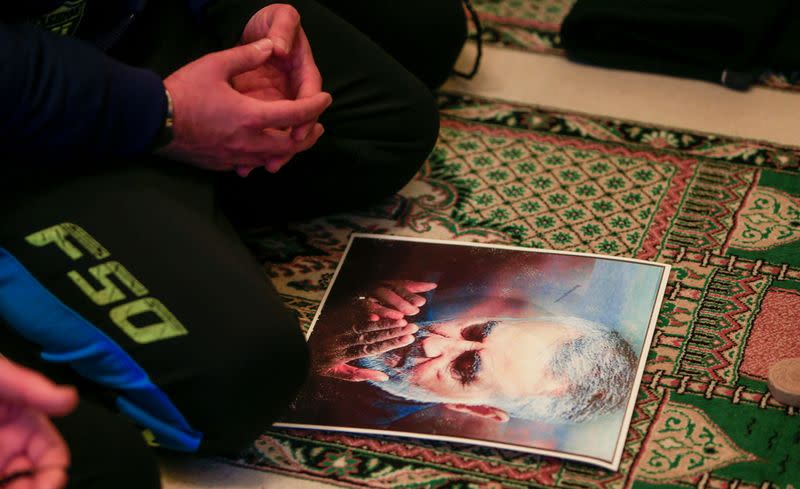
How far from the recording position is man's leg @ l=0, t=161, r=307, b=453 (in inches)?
35.0

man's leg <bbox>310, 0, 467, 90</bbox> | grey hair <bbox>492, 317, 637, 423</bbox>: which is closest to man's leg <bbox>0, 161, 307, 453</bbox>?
grey hair <bbox>492, 317, 637, 423</bbox>

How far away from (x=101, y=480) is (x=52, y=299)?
0.19m

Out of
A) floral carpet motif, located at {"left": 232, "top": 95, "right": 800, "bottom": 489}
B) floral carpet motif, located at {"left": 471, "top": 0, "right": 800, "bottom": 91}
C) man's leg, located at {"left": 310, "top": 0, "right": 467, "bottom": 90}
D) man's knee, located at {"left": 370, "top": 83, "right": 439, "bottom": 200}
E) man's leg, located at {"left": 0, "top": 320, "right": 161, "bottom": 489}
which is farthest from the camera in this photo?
floral carpet motif, located at {"left": 471, "top": 0, "right": 800, "bottom": 91}

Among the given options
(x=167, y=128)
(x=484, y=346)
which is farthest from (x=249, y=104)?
(x=484, y=346)

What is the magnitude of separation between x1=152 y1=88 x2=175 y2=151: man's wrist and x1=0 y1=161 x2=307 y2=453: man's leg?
56 mm

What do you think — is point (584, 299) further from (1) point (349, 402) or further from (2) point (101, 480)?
(2) point (101, 480)

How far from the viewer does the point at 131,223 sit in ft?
3.05

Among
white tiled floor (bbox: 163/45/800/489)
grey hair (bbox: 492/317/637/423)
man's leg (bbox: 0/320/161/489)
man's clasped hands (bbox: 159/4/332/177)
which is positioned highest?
man's clasped hands (bbox: 159/4/332/177)

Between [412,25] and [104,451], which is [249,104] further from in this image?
[412,25]

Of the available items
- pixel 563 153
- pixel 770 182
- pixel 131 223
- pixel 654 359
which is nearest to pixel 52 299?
pixel 131 223

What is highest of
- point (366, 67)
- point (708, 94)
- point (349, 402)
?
point (366, 67)

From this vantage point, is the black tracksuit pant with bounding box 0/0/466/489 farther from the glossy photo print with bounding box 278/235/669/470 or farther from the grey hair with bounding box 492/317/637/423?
the grey hair with bounding box 492/317/637/423

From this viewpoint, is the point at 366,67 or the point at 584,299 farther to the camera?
the point at 366,67

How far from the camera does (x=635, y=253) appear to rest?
1.16m
